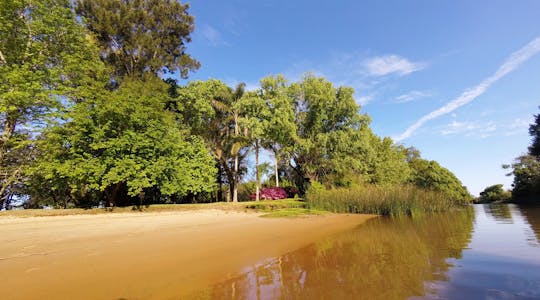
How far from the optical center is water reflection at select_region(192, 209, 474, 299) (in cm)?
271

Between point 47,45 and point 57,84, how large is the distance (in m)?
2.24

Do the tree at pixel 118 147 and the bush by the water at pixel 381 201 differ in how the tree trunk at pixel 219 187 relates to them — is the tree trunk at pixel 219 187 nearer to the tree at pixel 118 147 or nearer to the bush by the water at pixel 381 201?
the tree at pixel 118 147

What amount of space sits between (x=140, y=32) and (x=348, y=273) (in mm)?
23618

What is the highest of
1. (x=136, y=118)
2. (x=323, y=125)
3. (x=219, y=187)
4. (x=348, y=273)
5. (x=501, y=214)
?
(x=323, y=125)

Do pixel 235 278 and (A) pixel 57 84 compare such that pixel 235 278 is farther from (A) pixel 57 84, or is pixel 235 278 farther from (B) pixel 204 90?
(B) pixel 204 90

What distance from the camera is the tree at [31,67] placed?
12613mm

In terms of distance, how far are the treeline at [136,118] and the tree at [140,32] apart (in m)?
0.09

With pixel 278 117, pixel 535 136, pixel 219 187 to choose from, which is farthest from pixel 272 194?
pixel 535 136

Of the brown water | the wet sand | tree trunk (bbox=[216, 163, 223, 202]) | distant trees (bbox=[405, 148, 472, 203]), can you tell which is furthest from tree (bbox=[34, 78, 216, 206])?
distant trees (bbox=[405, 148, 472, 203])

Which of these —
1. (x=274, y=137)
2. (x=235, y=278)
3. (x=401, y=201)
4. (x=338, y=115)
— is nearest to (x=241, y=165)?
(x=274, y=137)

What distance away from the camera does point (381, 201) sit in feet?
44.4

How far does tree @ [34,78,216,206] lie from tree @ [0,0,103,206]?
4.23 feet

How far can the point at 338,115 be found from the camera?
854 inches

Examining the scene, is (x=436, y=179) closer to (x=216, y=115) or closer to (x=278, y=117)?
(x=278, y=117)
